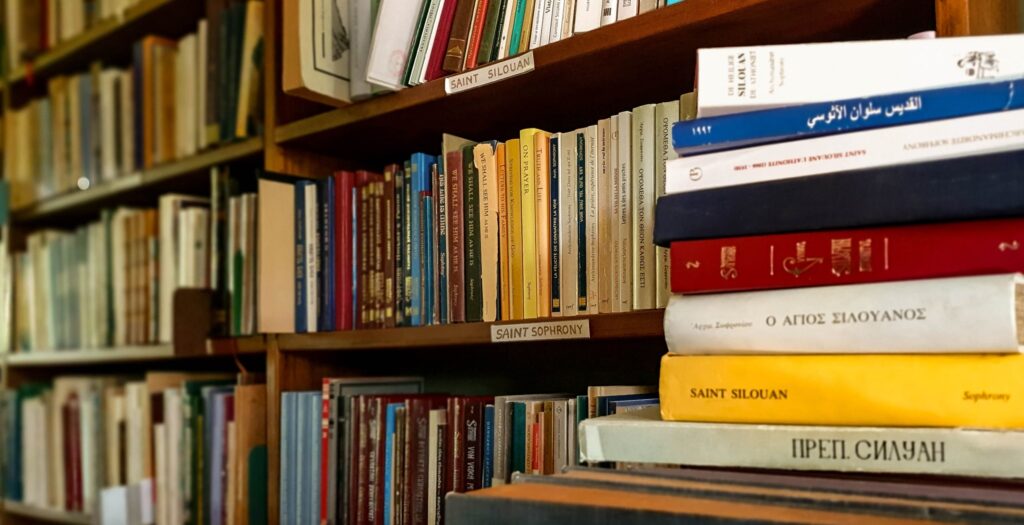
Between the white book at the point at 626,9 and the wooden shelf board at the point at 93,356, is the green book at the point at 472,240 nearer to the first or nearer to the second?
the white book at the point at 626,9

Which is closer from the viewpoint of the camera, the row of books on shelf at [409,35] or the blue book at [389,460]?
the row of books on shelf at [409,35]

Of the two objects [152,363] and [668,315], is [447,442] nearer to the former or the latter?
[668,315]

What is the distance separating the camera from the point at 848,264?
0.69 metres

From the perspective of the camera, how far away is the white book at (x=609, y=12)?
1.03 meters

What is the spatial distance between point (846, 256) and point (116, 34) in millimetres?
1740

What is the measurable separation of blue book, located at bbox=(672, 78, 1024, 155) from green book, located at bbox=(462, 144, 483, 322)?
0.40m

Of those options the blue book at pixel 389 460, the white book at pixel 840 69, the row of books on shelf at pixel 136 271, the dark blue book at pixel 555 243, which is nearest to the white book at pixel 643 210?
the dark blue book at pixel 555 243

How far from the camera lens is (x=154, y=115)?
178 centimetres

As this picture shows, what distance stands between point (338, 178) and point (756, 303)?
766 millimetres

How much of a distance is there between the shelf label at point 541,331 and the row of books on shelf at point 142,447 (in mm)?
553

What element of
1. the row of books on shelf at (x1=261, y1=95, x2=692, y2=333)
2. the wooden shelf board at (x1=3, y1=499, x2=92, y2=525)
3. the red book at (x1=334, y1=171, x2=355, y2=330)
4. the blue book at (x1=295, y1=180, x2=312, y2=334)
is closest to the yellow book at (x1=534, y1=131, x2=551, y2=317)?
the row of books on shelf at (x1=261, y1=95, x2=692, y2=333)

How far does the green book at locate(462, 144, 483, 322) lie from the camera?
1119 mm

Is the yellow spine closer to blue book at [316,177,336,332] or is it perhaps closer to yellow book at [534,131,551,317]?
yellow book at [534,131,551,317]

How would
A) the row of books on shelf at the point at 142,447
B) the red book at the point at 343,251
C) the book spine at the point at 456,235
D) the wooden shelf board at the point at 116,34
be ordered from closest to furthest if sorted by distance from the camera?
1. the book spine at the point at 456,235
2. the red book at the point at 343,251
3. the row of books on shelf at the point at 142,447
4. the wooden shelf board at the point at 116,34
